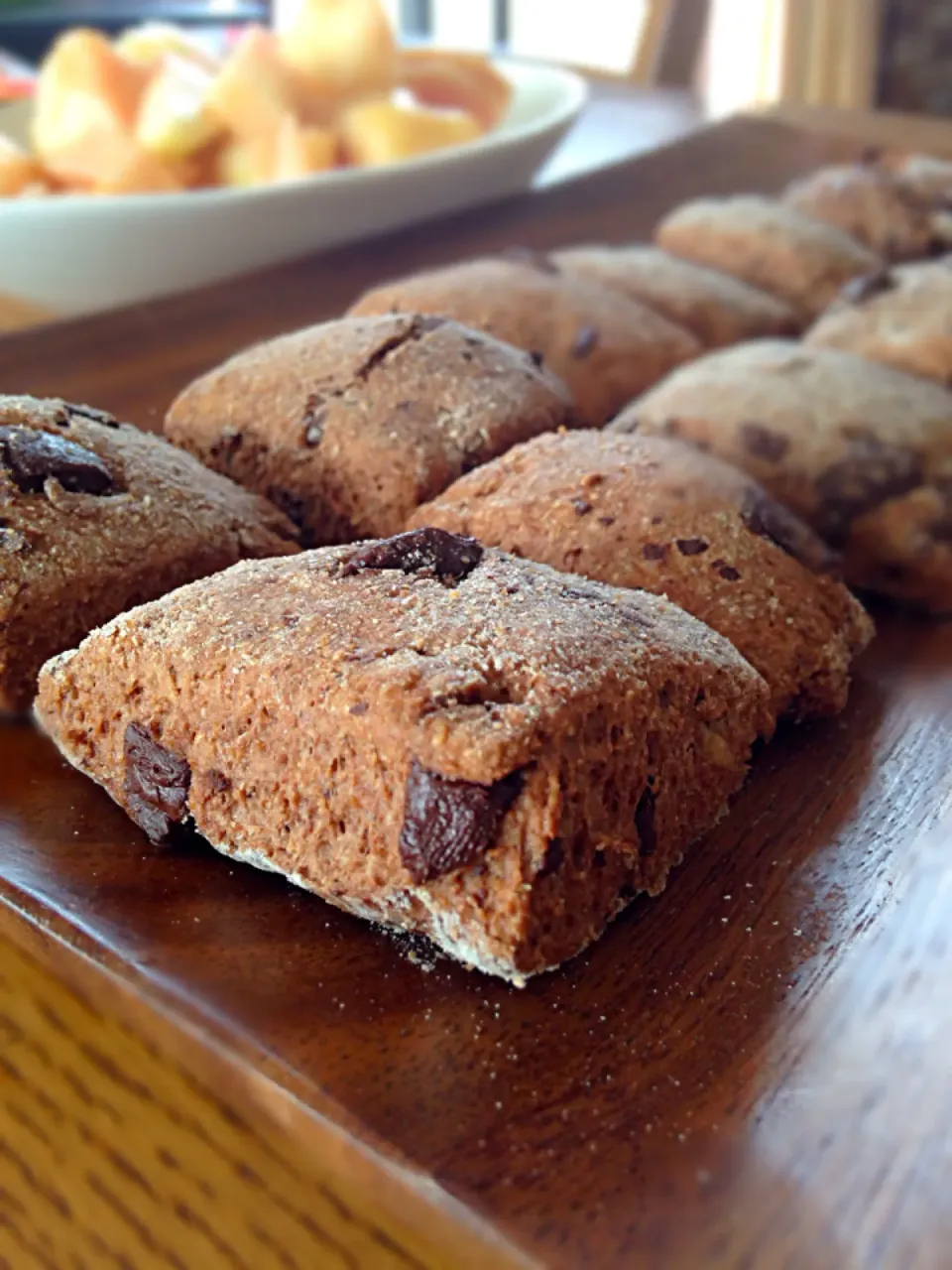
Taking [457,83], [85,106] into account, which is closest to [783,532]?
[85,106]

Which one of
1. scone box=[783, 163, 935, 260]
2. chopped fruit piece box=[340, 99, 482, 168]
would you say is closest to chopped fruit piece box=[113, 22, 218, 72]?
chopped fruit piece box=[340, 99, 482, 168]

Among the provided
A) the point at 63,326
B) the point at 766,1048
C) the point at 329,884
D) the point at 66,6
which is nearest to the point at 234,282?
the point at 63,326

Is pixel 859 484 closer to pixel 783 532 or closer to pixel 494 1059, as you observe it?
pixel 783 532

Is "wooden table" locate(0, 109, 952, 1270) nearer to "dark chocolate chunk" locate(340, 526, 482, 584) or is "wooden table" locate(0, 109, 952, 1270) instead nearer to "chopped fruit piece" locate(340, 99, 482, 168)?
"dark chocolate chunk" locate(340, 526, 482, 584)

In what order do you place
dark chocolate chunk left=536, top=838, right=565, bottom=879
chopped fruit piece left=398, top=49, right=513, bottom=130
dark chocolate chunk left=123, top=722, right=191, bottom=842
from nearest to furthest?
dark chocolate chunk left=536, top=838, right=565, bottom=879 < dark chocolate chunk left=123, top=722, right=191, bottom=842 < chopped fruit piece left=398, top=49, right=513, bottom=130

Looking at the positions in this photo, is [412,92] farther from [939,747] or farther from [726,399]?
[939,747]

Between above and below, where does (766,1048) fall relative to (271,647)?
below
